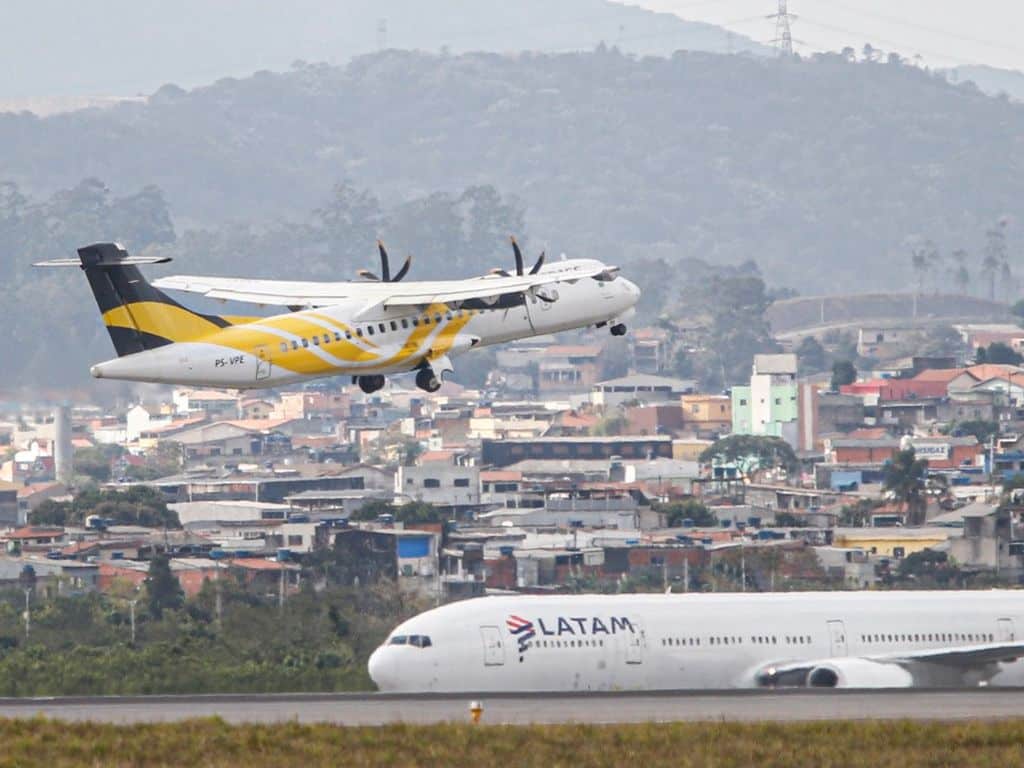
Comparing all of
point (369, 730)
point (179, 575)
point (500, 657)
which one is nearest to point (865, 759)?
point (369, 730)

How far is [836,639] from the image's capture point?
64.1m

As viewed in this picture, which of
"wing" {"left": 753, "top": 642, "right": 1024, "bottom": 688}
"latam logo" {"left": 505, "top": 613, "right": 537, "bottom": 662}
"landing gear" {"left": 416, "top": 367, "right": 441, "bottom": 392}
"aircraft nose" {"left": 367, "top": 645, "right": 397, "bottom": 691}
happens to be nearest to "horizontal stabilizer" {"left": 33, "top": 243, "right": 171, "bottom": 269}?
"landing gear" {"left": 416, "top": 367, "right": 441, "bottom": 392}

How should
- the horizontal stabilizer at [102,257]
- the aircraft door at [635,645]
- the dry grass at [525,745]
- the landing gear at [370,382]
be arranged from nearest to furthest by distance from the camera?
1. the dry grass at [525,745]
2. the aircraft door at [635,645]
3. the horizontal stabilizer at [102,257]
4. the landing gear at [370,382]

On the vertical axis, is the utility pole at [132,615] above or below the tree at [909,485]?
below

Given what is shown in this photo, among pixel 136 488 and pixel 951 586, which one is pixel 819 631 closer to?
pixel 951 586

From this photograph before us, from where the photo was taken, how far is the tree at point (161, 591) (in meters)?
104

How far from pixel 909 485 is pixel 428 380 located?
342 ft

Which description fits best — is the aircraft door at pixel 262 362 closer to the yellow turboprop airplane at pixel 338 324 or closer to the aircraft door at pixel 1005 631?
the yellow turboprop airplane at pixel 338 324

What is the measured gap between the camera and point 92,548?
130250mm

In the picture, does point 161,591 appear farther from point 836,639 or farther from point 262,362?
point 262,362

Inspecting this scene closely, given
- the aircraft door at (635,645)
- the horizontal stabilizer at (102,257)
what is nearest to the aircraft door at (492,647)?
the aircraft door at (635,645)

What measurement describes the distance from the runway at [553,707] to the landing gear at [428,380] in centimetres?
929

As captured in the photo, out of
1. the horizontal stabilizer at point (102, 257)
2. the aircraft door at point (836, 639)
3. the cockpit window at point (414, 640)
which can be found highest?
the horizontal stabilizer at point (102, 257)

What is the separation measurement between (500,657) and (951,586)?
5617 cm
